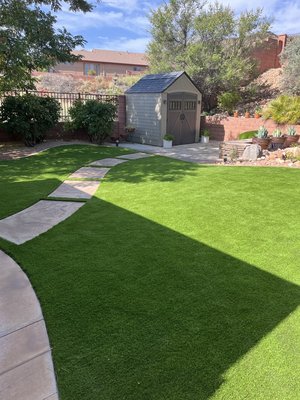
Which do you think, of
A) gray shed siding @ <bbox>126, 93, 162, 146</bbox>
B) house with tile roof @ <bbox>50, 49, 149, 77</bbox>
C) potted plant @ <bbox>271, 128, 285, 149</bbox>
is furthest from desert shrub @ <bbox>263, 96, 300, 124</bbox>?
house with tile roof @ <bbox>50, 49, 149, 77</bbox>

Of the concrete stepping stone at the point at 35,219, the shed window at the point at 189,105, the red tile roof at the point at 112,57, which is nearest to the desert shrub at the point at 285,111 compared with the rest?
the shed window at the point at 189,105

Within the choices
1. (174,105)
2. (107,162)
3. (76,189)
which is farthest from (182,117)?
(76,189)

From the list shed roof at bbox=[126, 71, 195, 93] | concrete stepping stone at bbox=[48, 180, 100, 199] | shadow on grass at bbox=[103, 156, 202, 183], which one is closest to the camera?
concrete stepping stone at bbox=[48, 180, 100, 199]

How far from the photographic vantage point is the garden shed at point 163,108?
13.7m

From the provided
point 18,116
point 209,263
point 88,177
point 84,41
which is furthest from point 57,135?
point 209,263

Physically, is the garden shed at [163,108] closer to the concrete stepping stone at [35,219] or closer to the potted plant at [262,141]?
the potted plant at [262,141]

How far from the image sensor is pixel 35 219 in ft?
15.6

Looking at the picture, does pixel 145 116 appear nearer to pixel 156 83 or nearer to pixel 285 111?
pixel 156 83

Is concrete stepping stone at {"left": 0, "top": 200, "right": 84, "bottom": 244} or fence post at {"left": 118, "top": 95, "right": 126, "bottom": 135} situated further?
fence post at {"left": 118, "top": 95, "right": 126, "bottom": 135}

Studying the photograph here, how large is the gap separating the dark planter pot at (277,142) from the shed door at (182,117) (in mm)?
4737

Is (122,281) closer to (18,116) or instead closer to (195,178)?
(195,178)

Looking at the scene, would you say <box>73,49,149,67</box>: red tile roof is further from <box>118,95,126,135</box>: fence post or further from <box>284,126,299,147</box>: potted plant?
<box>284,126,299,147</box>: potted plant

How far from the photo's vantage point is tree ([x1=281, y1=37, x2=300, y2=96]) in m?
16.3

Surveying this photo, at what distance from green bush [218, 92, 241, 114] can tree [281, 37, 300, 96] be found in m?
2.62
